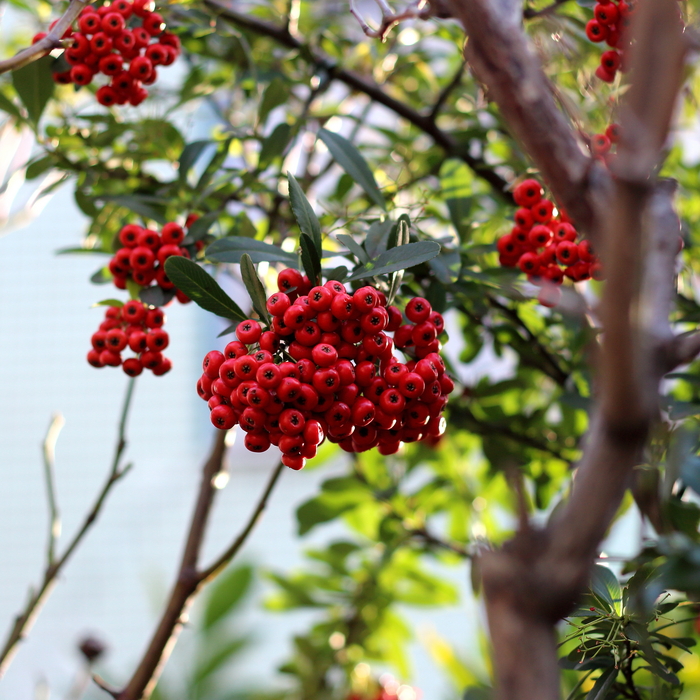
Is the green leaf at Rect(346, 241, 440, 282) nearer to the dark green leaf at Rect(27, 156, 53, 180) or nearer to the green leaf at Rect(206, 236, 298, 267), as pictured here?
the green leaf at Rect(206, 236, 298, 267)

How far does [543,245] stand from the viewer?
82 cm

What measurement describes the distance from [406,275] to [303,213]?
16 cm

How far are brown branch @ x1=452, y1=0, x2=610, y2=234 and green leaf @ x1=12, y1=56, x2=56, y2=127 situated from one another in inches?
28.3

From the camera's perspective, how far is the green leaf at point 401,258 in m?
0.63

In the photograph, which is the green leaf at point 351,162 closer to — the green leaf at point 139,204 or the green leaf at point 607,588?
the green leaf at point 139,204

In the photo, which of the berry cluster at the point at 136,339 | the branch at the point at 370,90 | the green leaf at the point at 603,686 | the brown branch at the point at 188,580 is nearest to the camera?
the green leaf at the point at 603,686

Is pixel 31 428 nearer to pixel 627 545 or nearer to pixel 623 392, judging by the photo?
pixel 627 545

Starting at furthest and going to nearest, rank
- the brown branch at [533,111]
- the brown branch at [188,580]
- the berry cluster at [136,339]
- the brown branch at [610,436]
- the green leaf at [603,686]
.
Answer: the brown branch at [188,580]
the berry cluster at [136,339]
the green leaf at [603,686]
the brown branch at [533,111]
the brown branch at [610,436]

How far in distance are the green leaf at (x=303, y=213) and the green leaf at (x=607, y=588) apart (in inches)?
16.3

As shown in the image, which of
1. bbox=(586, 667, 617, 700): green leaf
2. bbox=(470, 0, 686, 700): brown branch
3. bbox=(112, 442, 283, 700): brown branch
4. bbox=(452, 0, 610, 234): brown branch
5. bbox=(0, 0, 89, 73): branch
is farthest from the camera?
bbox=(112, 442, 283, 700): brown branch

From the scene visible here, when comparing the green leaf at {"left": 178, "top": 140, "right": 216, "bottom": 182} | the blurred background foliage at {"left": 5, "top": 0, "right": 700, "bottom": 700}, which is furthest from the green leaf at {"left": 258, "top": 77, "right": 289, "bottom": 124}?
the green leaf at {"left": 178, "top": 140, "right": 216, "bottom": 182}

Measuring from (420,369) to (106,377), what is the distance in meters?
2.88

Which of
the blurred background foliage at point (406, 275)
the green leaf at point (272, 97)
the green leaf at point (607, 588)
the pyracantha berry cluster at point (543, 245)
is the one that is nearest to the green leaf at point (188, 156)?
the blurred background foliage at point (406, 275)

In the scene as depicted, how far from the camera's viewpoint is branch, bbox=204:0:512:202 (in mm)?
1102
